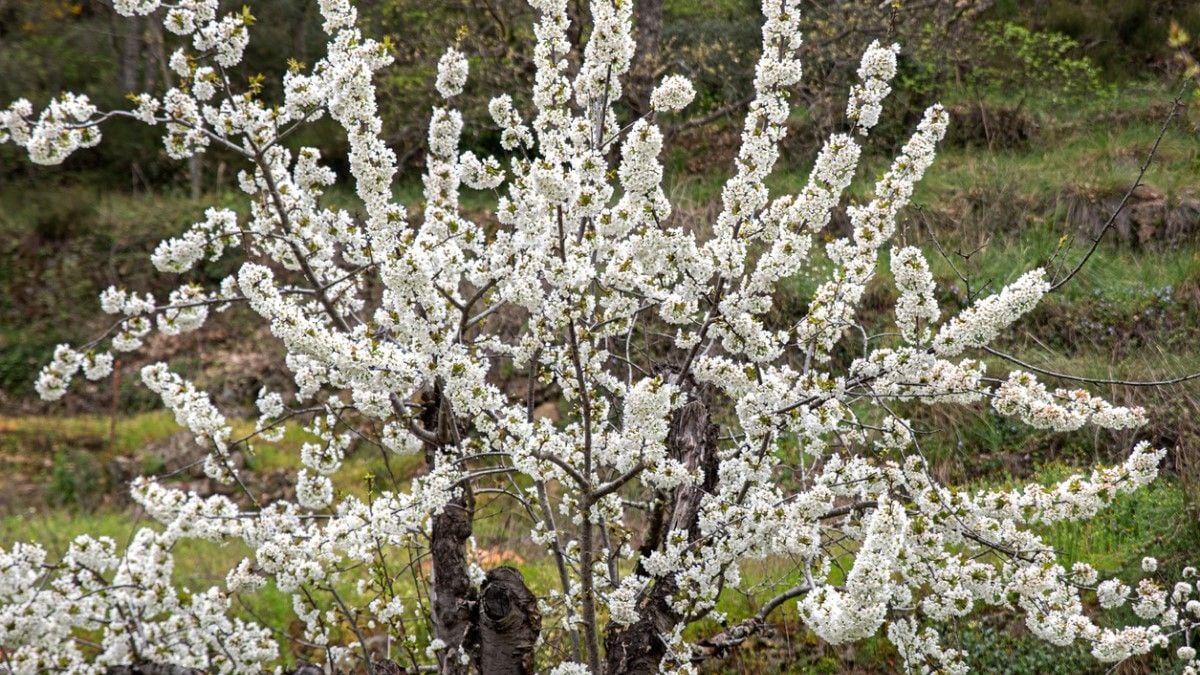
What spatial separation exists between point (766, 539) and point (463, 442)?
1.24m

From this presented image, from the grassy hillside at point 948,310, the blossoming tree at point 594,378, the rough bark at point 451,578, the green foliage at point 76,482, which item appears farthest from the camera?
the green foliage at point 76,482

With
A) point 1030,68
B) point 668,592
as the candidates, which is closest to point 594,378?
point 668,592

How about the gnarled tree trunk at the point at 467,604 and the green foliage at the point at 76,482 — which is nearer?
the gnarled tree trunk at the point at 467,604

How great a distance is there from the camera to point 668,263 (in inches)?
143

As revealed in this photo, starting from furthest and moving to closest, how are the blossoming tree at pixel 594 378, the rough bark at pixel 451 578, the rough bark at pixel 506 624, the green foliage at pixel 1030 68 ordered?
the green foliage at pixel 1030 68
the rough bark at pixel 451 578
the rough bark at pixel 506 624
the blossoming tree at pixel 594 378

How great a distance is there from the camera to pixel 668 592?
414cm

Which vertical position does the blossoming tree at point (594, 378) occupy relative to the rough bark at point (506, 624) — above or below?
above

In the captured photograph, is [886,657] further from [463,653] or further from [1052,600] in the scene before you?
[463,653]

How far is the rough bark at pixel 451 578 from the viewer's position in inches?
172

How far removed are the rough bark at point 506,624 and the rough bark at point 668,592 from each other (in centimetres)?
36

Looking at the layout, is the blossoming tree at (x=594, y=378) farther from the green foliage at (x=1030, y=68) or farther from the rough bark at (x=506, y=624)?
the green foliage at (x=1030, y=68)

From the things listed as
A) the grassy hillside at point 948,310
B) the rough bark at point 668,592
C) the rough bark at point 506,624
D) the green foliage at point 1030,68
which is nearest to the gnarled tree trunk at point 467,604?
the rough bark at point 506,624

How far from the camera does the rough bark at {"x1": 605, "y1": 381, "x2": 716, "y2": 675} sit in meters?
4.15

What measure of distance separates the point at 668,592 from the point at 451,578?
0.97 meters
